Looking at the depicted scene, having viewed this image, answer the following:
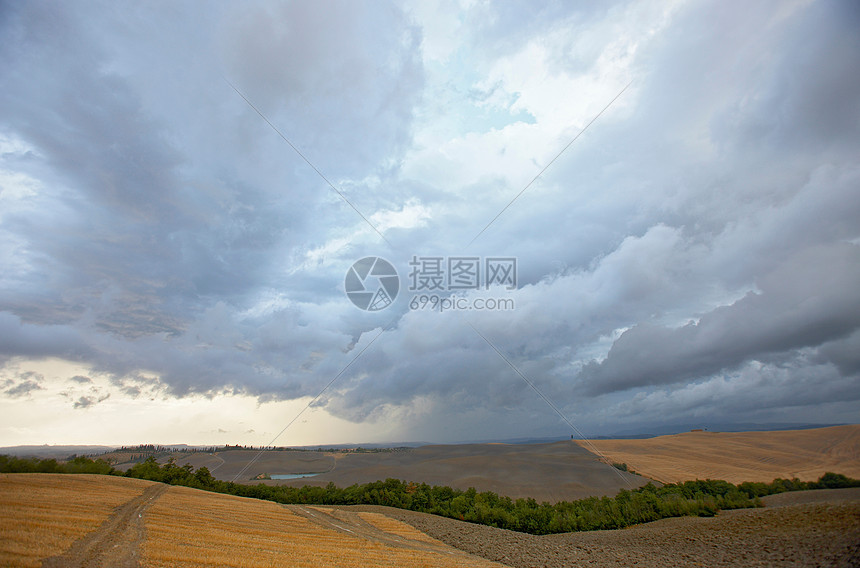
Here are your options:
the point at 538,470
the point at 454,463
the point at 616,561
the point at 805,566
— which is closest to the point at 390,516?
the point at 616,561

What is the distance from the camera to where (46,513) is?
1402cm

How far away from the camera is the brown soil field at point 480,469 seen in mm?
66875

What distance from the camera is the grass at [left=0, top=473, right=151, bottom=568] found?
397 inches

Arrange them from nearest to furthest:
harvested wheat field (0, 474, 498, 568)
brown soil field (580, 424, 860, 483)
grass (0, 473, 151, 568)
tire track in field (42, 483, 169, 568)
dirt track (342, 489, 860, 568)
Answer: grass (0, 473, 151, 568) < tire track in field (42, 483, 169, 568) < harvested wheat field (0, 474, 498, 568) < dirt track (342, 489, 860, 568) < brown soil field (580, 424, 860, 483)

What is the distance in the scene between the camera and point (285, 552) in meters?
14.7

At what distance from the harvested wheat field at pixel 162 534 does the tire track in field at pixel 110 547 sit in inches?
1.1

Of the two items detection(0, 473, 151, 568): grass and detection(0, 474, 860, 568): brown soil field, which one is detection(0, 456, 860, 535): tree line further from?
detection(0, 473, 151, 568): grass

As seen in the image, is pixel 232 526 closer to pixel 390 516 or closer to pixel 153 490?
pixel 153 490

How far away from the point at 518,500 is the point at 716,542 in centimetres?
2092

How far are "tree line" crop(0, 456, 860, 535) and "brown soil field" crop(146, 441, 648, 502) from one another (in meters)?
22.1

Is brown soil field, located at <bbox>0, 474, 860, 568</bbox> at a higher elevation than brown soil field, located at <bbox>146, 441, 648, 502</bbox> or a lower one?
higher

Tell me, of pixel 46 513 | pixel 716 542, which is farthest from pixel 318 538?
pixel 716 542

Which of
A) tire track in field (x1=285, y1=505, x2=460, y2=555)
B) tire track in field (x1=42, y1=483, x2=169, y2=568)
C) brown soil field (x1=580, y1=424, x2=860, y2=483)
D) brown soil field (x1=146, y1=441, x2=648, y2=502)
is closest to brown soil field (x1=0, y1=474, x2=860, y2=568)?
tire track in field (x1=42, y1=483, x2=169, y2=568)

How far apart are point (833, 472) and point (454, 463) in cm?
7484
